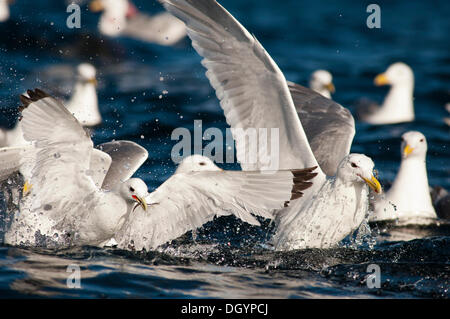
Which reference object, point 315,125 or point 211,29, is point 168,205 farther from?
point 315,125

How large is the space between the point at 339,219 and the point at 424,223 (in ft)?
8.82

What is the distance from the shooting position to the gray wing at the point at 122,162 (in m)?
7.95

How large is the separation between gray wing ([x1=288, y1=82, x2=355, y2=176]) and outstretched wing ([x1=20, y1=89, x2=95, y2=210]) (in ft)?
9.48

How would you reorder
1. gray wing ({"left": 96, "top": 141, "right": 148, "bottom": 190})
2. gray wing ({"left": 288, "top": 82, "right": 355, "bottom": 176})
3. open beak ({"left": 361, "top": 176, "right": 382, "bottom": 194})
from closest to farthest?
1. open beak ({"left": 361, "top": 176, "right": 382, "bottom": 194})
2. gray wing ({"left": 96, "top": 141, "right": 148, "bottom": 190})
3. gray wing ({"left": 288, "top": 82, "right": 355, "bottom": 176})

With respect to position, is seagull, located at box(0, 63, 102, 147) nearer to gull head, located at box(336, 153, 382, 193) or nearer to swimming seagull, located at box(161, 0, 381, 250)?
swimming seagull, located at box(161, 0, 381, 250)

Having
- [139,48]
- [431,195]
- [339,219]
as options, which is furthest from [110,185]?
[139,48]

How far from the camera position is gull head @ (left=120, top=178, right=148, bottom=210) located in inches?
249

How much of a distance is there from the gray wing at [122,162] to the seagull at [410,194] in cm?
273

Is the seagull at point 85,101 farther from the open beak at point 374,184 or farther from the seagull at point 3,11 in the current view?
the open beak at point 374,184

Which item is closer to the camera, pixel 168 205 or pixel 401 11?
pixel 168 205

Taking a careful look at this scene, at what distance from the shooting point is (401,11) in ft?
79.4

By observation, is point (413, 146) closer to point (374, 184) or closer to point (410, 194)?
point (410, 194)

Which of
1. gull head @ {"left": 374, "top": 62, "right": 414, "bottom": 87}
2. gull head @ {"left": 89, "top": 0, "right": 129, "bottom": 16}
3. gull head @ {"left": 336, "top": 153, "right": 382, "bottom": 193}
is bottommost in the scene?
gull head @ {"left": 336, "top": 153, "right": 382, "bottom": 193}

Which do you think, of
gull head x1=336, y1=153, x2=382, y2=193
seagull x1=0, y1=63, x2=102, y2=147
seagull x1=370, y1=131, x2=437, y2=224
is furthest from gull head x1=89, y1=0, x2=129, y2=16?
gull head x1=336, y1=153, x2=382, y2=193
